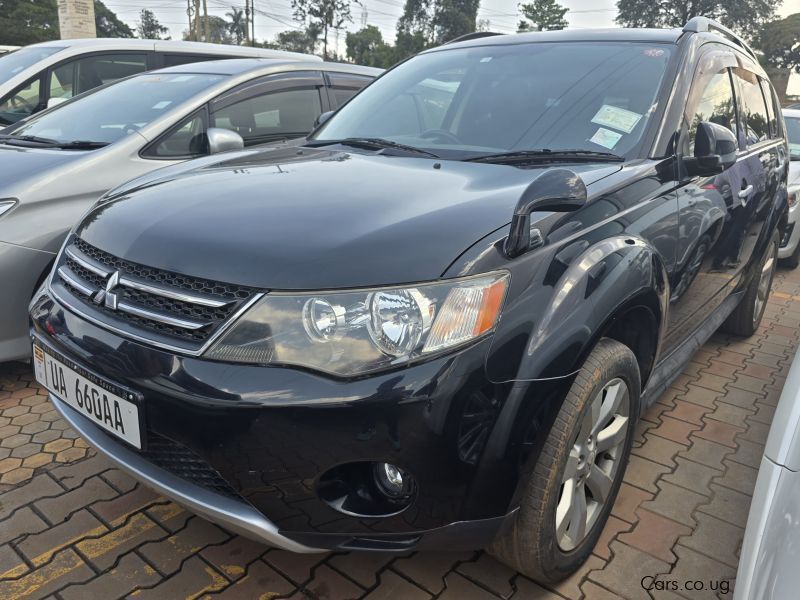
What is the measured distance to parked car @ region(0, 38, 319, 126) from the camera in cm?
537

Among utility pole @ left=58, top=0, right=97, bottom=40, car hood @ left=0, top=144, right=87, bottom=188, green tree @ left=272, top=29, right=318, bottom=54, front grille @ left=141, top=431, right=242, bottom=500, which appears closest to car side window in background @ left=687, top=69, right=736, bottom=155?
front grille @ left=141, top=431, right=242, bottom=500

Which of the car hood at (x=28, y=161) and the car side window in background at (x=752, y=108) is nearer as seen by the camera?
the car hood at (x=28, y=161)

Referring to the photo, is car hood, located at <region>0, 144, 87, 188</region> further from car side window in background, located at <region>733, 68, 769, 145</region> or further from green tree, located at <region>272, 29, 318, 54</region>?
green tree, located at <region>272, 29, 318, 54</region>

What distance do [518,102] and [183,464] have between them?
1850mm

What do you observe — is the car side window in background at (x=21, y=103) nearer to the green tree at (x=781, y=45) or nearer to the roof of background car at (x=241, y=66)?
the roof of background car at (x=241, y=66)

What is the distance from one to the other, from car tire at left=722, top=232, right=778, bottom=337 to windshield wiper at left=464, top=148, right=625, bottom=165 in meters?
2.15

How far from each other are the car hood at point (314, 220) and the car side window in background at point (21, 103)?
4089 mm

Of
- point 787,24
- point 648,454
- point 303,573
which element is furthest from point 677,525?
point 787,24

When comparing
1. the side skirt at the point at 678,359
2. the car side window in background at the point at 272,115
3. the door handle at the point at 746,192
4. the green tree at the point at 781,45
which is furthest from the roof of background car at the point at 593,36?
the green tree at the point at 781,45

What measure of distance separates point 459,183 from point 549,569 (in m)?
1.19

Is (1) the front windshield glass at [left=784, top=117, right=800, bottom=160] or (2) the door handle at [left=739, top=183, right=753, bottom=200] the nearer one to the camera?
(2) the door handle at [left=739, top=183, right=753, bottom=200]

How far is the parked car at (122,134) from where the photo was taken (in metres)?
2.94

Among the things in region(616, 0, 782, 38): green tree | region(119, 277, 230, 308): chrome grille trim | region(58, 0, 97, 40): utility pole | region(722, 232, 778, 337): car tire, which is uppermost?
region(616, 0, 782, 38): green tree

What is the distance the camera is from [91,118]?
386cm
